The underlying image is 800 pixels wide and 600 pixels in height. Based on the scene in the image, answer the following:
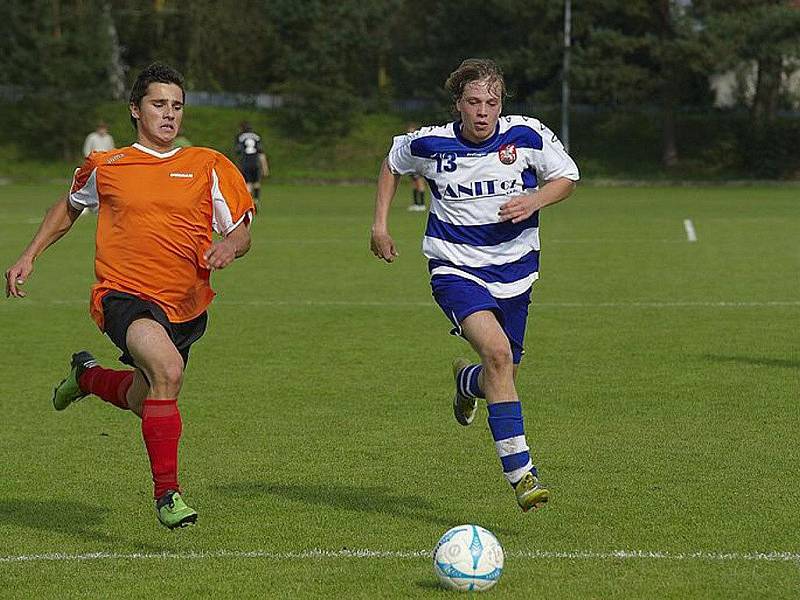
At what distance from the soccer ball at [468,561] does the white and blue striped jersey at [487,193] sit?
5.92ft

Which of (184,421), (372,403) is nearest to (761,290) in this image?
(372,403)

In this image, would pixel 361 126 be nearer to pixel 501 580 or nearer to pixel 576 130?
pixel 576 130

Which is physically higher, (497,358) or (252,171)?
(497,358)

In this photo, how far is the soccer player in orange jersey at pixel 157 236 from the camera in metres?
6.64

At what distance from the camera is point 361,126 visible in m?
69.0

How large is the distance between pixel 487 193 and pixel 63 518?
249 cm

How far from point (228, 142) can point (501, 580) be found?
60623mm

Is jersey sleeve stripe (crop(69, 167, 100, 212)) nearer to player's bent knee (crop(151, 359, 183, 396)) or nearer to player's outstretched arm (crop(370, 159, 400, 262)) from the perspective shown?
player's bent knee (crop(151, 359, 183, 396))

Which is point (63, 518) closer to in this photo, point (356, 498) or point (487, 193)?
point (356, 498)

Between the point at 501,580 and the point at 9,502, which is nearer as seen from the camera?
the point at 501,580

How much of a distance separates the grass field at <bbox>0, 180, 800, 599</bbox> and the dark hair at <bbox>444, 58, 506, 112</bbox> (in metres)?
1.95

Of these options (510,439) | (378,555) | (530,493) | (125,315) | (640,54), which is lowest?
(640,54)

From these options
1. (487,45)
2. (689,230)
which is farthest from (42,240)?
Answer: (487,45)

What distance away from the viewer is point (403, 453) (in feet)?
28.3
